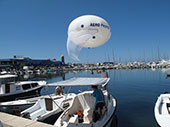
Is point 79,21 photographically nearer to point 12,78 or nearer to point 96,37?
point 96,37

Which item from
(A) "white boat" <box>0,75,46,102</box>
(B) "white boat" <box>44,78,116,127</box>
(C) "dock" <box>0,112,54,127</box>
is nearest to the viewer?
(C) "dock" <box>0,112,54,127</box>

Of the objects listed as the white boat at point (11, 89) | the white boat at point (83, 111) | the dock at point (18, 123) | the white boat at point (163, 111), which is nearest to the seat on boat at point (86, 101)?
the white boat at point (83, 111)

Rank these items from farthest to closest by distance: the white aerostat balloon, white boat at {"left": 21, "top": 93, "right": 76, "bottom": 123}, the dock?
the white aerostat balloon < white boat at {"left": 21, "top": 93, "right": 76, "bottom": 123} < the dock

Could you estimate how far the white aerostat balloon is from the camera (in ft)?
30.0

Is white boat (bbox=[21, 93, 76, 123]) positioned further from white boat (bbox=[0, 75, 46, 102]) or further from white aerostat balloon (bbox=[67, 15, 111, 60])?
white boat (bbox=[0, 75, 46, 102])

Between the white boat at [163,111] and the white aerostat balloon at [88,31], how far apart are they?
19.7ft

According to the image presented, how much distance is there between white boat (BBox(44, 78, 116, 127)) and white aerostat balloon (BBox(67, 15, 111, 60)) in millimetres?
3129

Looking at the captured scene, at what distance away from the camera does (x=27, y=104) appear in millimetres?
11898

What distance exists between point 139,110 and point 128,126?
3.37m

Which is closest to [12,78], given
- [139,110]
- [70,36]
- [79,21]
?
[70,36]

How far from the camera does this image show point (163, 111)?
24.8ft

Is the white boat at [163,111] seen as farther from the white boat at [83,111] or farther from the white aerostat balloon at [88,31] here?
the white aerostat balloon at [88,31]

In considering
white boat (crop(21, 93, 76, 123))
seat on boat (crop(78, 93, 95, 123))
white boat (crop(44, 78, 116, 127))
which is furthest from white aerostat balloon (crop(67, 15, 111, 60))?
white boat (crop(21, 93, 76, 123))

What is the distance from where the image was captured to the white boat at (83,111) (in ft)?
19.3
